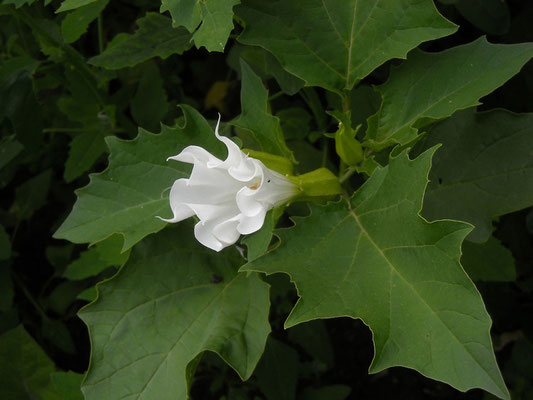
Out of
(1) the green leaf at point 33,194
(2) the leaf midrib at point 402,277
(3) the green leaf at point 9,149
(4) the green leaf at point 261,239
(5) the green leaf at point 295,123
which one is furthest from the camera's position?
(1) the green leaf at point 33,194

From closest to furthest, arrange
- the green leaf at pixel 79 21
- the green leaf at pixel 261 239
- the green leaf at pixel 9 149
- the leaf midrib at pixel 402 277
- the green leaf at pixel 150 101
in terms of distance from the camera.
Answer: the leaf midrib at pixel 402 277 → the green leaf at pixel 261 239 → the green leaf at pixel 79 21 → the green leaf at pixel 150 101 → the green leaf at pixel 9 149

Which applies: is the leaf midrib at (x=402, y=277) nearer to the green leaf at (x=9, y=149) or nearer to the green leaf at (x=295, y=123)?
the green leaf at (x=295, y=123)

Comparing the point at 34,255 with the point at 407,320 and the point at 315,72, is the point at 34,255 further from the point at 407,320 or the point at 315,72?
the point at 407,320

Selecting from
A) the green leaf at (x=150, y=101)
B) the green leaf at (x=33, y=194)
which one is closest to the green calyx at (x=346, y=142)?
the green leaf at (x=150, y=101)

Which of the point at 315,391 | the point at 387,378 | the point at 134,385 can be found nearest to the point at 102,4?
the point at 134,385

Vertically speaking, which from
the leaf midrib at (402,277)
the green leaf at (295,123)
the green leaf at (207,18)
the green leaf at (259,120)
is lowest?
the green leaf at (295,123)

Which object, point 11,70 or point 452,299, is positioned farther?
point 11,70
